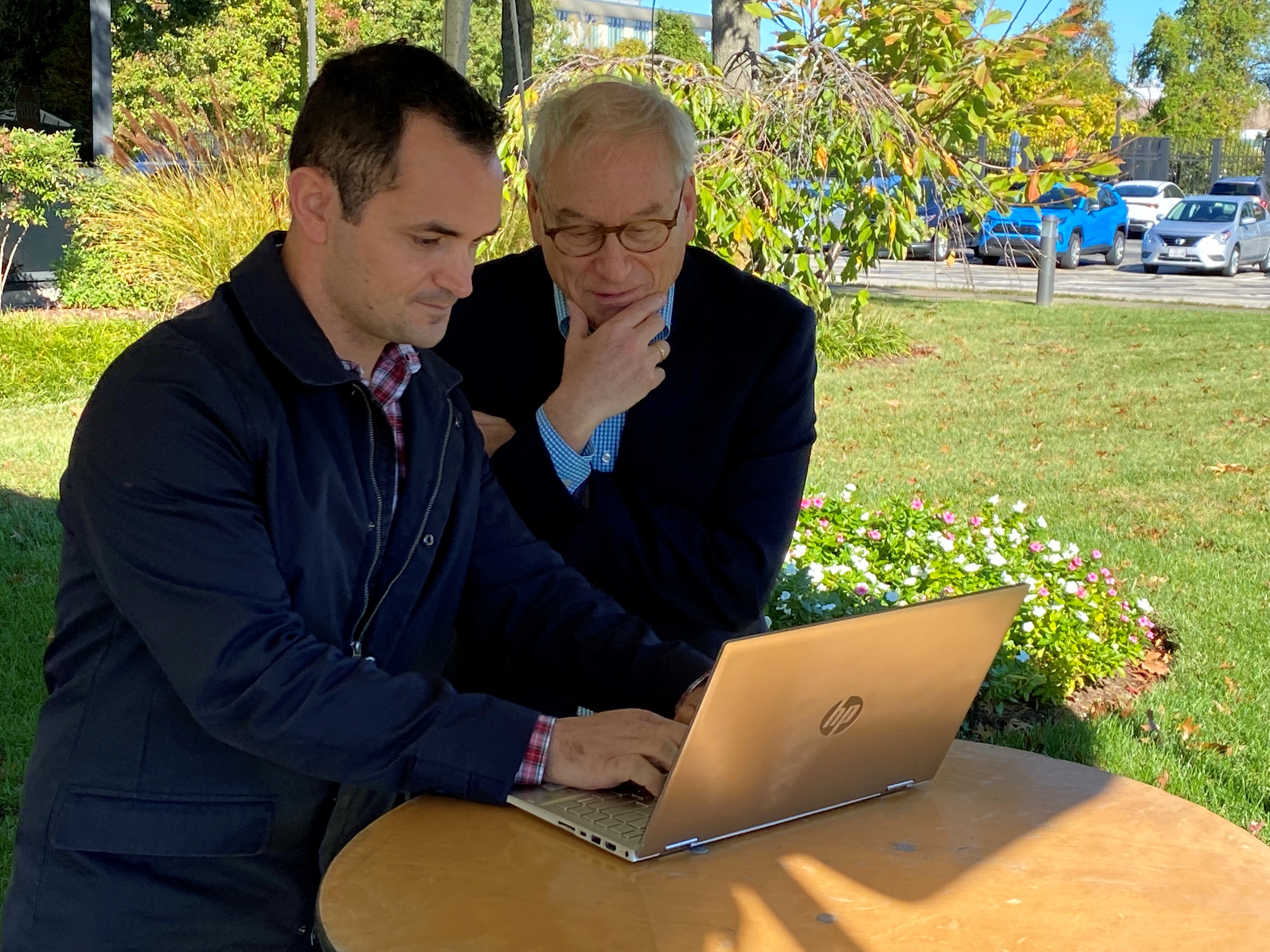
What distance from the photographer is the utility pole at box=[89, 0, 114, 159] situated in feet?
53.2

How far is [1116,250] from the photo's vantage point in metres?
27.4

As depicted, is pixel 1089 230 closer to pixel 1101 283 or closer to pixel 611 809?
pixel 1101 283

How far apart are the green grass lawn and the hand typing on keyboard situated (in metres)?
2.45

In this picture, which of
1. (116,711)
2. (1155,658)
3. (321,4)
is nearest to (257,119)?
(321,4)

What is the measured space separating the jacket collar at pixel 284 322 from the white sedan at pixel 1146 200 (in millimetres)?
32858

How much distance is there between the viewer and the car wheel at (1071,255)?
25656 mm

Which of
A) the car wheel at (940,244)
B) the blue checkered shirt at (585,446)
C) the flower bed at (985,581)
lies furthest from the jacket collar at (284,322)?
the car wheel at (940,244)

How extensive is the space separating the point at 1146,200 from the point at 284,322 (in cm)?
3438

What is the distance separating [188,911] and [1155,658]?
4.38 metres

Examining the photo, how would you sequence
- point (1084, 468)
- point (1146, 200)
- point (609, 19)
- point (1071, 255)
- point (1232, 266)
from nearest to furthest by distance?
point (1084, 468), point (1232, 266), point (1071, 255), point (1146, 200), point (609, 19)

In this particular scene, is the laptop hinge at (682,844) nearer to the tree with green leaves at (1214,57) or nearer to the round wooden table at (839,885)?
the round wooden table at (839,885)

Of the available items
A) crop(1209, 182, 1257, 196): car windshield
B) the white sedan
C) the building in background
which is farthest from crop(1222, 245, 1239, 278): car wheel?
the building in background

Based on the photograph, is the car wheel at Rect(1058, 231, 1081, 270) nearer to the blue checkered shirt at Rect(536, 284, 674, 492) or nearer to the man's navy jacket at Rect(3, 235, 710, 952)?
the blue checkered shirt at Rect(536, 284, 674, 492)

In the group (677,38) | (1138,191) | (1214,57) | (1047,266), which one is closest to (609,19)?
(677,38)
